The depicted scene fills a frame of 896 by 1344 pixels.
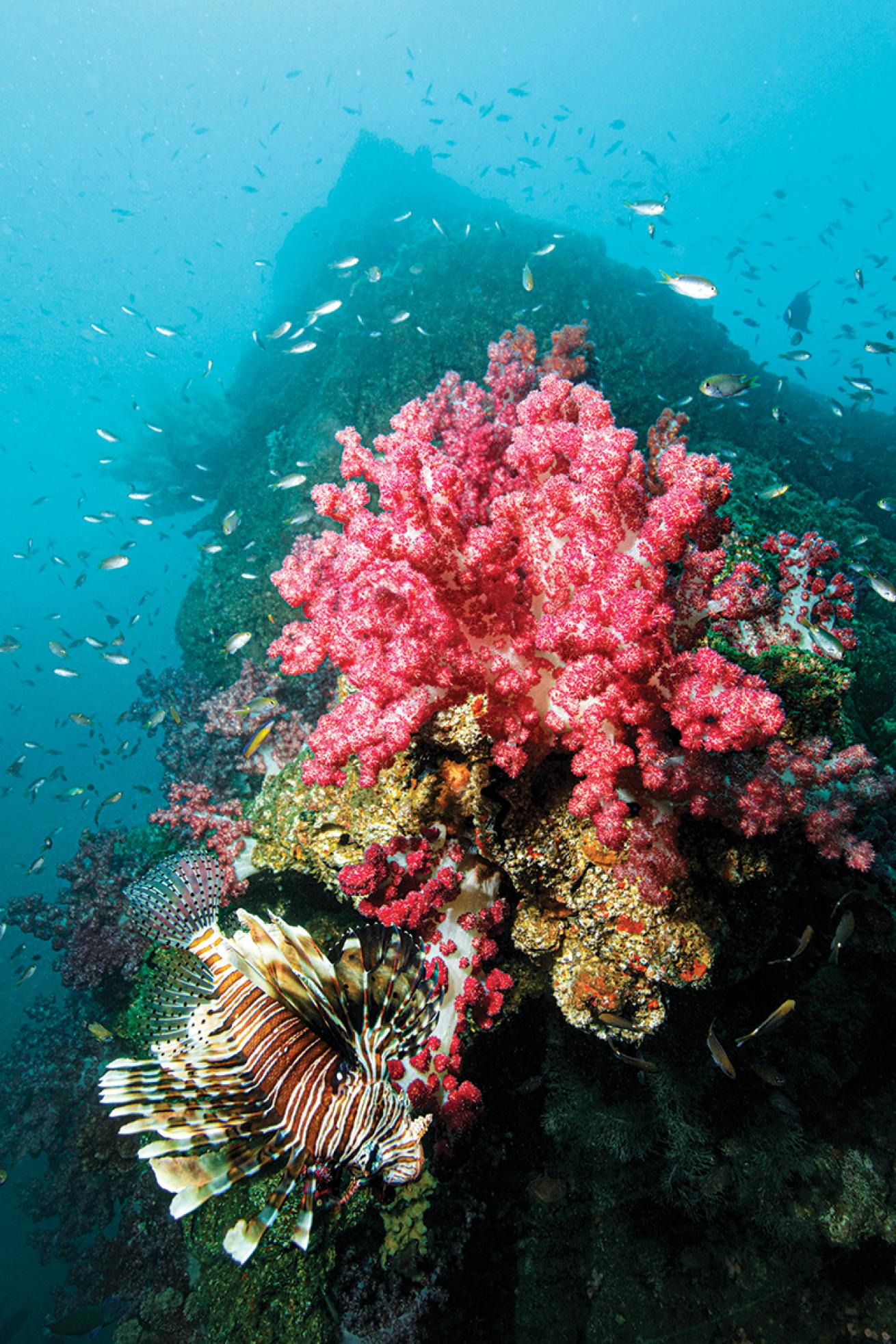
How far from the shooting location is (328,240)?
1797cm

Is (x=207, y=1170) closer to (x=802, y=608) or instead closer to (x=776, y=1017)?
(x=776, y=1017)

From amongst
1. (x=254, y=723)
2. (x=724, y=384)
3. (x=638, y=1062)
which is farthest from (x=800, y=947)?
(x=254, y=723)

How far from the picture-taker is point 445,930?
2941 millimetres

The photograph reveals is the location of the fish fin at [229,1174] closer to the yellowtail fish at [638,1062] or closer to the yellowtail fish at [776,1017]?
the yellowtail fish at [638,1062]

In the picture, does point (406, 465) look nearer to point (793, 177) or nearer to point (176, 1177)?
point (176, 1177)

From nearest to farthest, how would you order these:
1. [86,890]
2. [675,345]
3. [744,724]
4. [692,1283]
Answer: [744,724] < [692,1283] < [86,890] < [675,345]

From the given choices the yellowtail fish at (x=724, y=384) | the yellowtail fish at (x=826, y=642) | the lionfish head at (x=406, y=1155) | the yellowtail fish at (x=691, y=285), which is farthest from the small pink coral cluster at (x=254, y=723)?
the yellowtail fish at (x=691, y=285)

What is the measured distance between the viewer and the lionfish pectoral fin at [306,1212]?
1775 mm

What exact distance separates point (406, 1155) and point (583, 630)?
2.08 m

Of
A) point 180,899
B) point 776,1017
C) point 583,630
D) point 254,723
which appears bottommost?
point 180,899

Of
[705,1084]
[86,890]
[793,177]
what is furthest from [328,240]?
[793,177]

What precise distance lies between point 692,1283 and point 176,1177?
3.24 m

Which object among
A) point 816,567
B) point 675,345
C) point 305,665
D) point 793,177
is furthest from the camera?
point 793,177

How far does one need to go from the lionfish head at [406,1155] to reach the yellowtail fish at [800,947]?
2063mm
